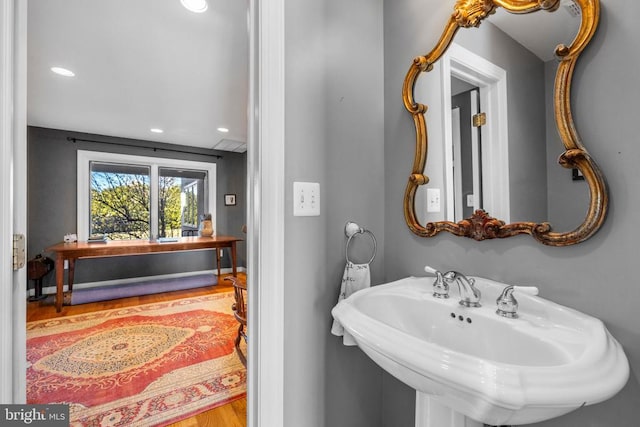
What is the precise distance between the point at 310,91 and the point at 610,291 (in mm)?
1075

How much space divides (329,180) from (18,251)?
100cm

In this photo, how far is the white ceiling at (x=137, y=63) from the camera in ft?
5.52

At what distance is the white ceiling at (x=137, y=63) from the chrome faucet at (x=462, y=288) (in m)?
1.83

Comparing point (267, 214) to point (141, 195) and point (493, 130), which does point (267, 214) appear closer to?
point (493, 130)

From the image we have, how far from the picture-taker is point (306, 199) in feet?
3.30

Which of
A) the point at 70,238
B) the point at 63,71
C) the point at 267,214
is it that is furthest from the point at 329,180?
the point at 70,238

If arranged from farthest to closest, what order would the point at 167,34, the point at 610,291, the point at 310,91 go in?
1. the point at 167,34
2. the point at 310,91
3. the point at 610,291

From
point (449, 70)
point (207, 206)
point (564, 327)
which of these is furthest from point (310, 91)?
point (207, 206)

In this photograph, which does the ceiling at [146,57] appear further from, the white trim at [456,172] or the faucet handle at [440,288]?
the faucet handle at [440,288]

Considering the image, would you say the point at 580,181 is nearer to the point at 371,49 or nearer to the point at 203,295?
the point at 371,49

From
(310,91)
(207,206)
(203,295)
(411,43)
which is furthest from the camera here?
(207,206)

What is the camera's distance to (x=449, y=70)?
3.41ft

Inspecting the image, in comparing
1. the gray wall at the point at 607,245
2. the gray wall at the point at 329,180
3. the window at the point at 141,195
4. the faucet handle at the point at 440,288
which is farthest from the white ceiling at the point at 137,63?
the faucet handle at the point at 440,288

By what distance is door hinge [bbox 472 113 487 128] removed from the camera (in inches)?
37.8
